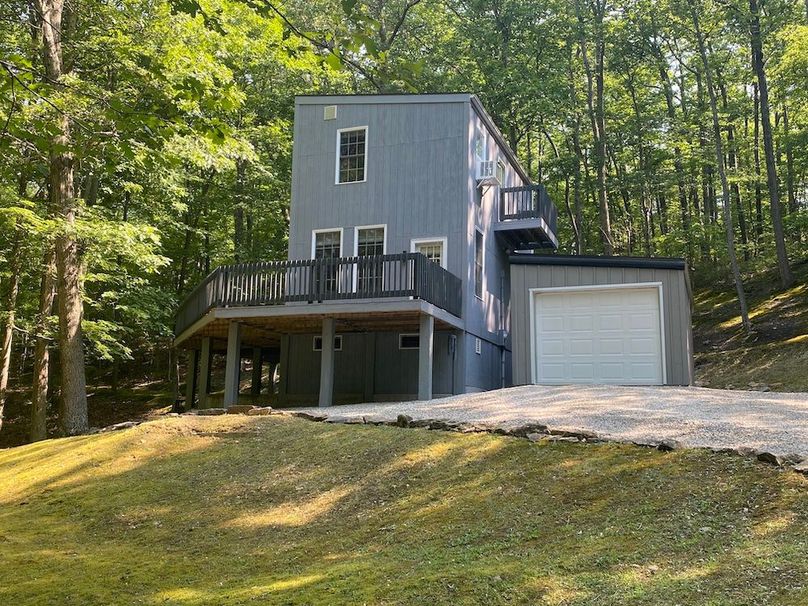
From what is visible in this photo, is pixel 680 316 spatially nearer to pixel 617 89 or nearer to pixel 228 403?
pixel 228 403

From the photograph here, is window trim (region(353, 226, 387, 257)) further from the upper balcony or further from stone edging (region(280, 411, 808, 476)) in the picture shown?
stone edging (region(280, 411, 808, 476))

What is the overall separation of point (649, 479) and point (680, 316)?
32.4ft

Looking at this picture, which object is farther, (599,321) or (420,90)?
(420,90)

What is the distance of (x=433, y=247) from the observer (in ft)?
55.8

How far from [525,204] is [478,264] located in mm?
3327

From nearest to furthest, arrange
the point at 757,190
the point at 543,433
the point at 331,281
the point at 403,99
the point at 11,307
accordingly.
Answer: the point at 543,433 → the point at 331,281 → the point at 11,307 → the point at 403,99 → the point at 757,190

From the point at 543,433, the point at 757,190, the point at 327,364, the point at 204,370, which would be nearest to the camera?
the point at 543,433

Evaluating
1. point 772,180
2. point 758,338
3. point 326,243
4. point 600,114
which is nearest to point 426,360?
point 326,243

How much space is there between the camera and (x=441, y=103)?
1747 centimetres

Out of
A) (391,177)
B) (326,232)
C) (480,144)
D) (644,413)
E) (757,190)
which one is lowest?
(644,413)

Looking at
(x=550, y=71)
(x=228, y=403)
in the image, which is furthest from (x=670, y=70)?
(x=228, y=403)

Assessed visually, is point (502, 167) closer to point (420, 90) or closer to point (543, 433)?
point (420, 90)

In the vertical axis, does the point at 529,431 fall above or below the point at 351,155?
below

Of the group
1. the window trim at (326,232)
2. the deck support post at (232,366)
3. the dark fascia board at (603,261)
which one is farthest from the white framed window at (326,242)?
the dark fascia board at (603,261)
